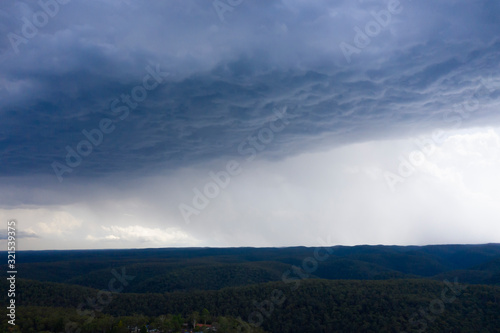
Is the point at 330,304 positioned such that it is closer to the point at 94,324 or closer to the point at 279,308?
the point at 279,308

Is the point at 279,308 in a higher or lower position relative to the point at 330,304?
lower

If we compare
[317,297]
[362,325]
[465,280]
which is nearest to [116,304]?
[317,297]

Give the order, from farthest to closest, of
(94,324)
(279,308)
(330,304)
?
(279,308)
(330,304)
(94,324)

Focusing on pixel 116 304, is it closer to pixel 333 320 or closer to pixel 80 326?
pixel 80 326

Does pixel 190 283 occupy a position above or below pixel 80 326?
below

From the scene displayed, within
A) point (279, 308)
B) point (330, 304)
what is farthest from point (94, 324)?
point (330, 304)

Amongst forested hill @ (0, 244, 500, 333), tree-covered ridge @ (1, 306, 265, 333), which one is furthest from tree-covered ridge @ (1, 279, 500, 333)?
tree-covered ridge @ (1, 306, 265, 333)

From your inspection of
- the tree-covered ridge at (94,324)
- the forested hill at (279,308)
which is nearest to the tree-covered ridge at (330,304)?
the forested hill at (279,308)

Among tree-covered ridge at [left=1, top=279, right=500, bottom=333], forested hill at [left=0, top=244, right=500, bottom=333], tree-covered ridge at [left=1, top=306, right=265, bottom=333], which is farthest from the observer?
tree-covered ridge at [left=1, top=279, right=500, bottom=333]

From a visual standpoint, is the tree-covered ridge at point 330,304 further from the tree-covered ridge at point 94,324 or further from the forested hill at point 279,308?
the tree-covered ridge at point 94,324

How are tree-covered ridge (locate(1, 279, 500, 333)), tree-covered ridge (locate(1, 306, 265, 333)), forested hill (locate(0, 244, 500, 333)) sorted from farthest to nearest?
tree-covered ridge (locate(1, 279, 500, 333)) < forested hill (locate(0, 244, 500, 333)) < tree-covered ridge (locate(1, 306, 265, 333))

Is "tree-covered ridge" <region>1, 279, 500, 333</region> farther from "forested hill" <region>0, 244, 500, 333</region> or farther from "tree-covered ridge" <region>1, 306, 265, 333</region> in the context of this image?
"tree-covered ridge" <region>1, 306, 265, 333</region>
